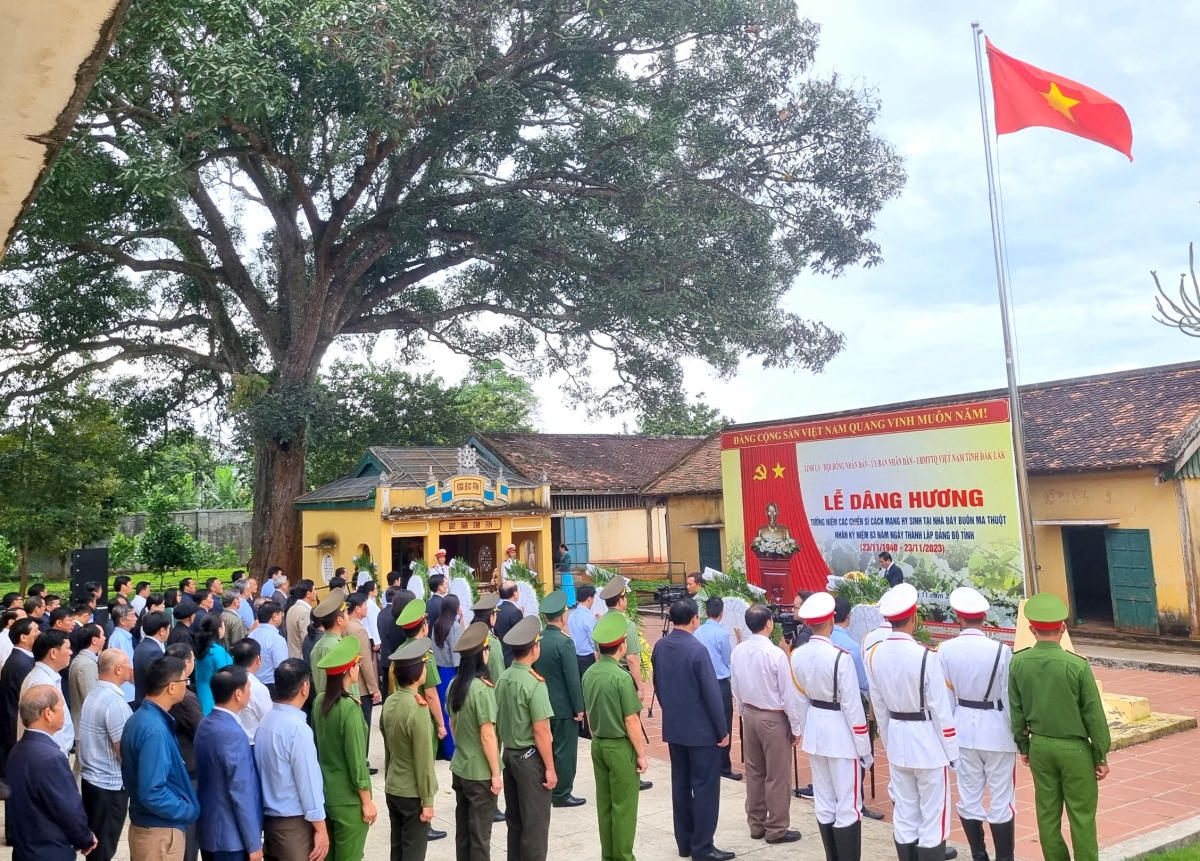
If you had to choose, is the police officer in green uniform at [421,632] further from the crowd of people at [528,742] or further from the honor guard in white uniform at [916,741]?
the honor guard in white uniform at [916,741]

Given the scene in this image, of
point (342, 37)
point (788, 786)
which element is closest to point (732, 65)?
point (342, 37)

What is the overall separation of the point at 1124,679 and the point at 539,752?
9.61 m

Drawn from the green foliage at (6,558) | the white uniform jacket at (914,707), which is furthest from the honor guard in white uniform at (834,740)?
the green foliage at (6,558)

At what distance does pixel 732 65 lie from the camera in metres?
17.9

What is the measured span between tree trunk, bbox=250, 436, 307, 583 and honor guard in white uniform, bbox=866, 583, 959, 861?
50.4 feet

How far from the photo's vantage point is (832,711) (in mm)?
5484

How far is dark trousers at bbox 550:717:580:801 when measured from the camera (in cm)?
682

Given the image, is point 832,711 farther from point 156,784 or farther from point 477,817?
point 156,784

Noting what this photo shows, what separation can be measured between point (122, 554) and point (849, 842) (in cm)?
2865

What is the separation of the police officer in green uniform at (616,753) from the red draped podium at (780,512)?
8.53 m

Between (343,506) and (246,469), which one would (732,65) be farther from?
(246,469)

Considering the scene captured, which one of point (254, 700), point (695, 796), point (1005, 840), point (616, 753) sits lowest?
point (1005, 840)

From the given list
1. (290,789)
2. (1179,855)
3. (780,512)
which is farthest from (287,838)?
(780,512)

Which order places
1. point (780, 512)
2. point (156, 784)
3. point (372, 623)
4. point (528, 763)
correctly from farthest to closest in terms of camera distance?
point (780, 512), point (372, 623), point (528, 763), point (156, 784)
